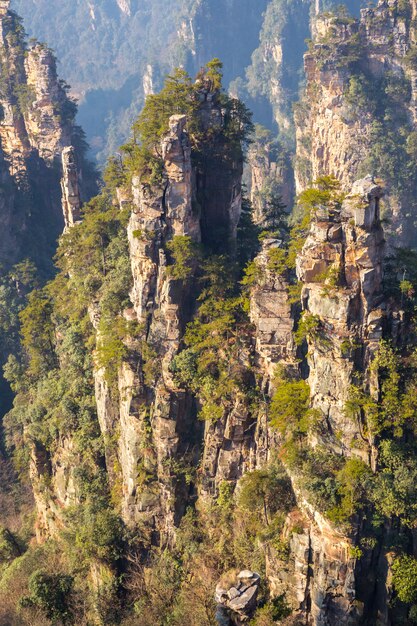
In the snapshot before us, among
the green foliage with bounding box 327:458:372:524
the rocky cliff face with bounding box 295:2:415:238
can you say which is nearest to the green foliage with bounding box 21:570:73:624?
the green foliage with bounding box 327:458:372:524

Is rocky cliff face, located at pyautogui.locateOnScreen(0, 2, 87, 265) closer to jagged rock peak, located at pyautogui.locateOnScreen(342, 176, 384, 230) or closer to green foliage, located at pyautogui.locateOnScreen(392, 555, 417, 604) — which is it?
jagged rock peak, located at pyautogui.locateOnScreen(342, 176, 384, 230)

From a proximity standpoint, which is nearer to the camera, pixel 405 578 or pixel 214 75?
pixel 405 578

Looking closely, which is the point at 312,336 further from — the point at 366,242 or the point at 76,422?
the point at 76,422

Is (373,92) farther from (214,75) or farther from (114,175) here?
(214,75)

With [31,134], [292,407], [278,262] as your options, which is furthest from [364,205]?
[31,134]

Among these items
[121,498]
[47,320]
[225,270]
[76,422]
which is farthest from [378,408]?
[47,320]

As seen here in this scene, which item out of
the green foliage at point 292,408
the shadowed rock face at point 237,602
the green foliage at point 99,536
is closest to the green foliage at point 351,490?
the green foliage at point 292,408
